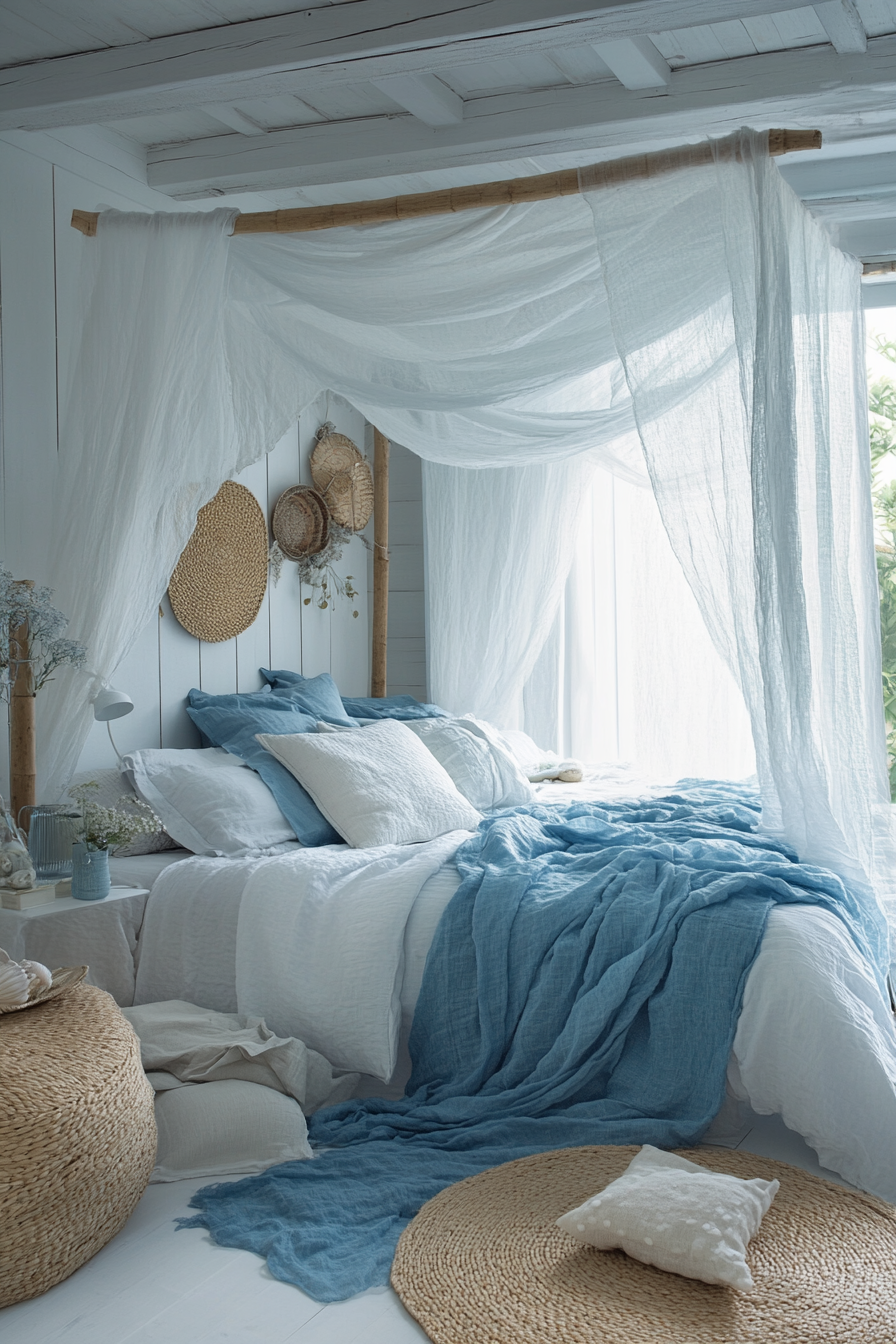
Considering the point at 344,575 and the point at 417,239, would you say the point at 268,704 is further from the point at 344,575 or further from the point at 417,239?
the point at 417,239

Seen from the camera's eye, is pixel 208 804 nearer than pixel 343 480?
Yes

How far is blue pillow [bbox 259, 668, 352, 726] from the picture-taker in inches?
156

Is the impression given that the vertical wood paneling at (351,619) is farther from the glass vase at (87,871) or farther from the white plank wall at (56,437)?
the glass vase at (87,871)

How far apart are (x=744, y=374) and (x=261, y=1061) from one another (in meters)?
1.89

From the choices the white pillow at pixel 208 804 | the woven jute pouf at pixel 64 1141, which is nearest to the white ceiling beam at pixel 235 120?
the white pillow at pixel 208 804

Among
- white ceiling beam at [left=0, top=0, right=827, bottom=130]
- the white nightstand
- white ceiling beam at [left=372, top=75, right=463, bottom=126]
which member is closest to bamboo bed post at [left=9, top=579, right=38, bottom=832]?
the white nightstand

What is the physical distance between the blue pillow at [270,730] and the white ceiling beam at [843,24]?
2391 millimetres

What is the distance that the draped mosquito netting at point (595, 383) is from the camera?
104 inches

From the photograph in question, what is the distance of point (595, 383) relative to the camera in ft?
12.2

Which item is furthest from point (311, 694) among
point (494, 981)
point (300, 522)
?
point (494, 981)

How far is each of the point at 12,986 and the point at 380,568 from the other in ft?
10.0

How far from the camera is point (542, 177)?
2.76 m

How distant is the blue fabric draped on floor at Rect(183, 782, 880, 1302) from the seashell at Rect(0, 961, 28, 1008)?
1.74 feet

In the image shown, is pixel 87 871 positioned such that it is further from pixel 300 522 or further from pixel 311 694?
pixel 300 522
